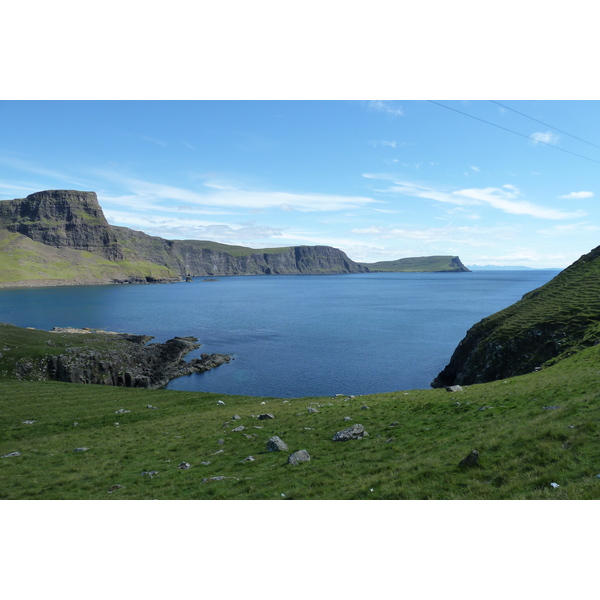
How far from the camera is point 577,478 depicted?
9914 mm

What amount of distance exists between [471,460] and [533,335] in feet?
A: 136

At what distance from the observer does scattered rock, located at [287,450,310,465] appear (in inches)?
658

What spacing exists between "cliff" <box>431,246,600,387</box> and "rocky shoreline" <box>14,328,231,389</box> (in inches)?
1854

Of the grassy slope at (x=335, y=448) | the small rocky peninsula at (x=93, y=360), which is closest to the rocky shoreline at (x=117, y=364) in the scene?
the small rocky peninsula at (x=93, y=360)

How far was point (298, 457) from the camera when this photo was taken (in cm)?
1702

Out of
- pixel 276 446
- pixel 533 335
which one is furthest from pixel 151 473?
pixel 533 335

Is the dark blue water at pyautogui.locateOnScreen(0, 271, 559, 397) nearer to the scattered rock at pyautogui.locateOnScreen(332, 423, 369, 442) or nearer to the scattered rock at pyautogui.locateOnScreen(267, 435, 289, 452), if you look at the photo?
the scattered rock at pyautogui.locateOnScreen(332, 423, 369, 442)

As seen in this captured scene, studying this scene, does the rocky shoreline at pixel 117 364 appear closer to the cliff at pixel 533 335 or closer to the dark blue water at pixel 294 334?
the dark blue water at pixel 294 334

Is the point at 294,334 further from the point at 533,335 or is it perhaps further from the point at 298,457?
the point at 298,457

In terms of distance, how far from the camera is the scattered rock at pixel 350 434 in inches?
786

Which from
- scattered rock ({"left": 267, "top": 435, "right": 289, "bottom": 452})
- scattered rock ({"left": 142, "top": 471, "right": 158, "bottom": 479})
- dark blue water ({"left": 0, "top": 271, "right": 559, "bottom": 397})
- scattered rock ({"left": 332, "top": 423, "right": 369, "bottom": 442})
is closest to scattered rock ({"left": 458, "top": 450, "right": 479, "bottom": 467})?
scattered rock ({"left": 332, "top": 423, "right": 369, "bottom": 442})

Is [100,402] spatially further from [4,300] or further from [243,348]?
[4,300]

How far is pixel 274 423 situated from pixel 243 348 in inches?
2468

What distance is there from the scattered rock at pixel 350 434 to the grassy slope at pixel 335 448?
56 centimetres
